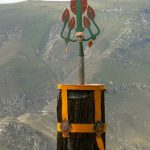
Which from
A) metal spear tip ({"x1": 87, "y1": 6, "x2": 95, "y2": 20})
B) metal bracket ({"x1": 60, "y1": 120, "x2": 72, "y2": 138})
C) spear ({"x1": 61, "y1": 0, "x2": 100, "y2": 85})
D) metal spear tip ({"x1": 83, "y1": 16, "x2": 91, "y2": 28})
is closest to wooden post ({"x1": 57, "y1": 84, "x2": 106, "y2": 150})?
metal bracket ({"x1": 60, "y1": 120, "x2": 72, "y2": 138})

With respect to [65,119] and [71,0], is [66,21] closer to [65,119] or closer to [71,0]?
[71,0]

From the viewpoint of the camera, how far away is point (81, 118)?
8.23 meters

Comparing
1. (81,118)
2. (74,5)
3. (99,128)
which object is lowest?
(99,128)

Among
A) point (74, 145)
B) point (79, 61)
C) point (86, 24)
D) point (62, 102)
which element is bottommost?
point (74, 145)

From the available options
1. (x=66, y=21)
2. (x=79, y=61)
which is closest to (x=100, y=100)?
(x=79, y=61)

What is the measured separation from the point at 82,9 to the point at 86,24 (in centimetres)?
26

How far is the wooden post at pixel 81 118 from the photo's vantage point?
815 cm

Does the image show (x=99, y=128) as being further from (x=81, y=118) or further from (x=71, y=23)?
(x=71, y=23)

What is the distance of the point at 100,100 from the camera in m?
8.45

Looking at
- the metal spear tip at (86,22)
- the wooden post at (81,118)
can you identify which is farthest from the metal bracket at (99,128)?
the metal spear tip at (86,22)

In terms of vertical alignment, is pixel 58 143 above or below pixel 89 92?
below

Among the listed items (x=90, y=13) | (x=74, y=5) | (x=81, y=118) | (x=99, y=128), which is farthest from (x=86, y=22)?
(x=99, y=128)

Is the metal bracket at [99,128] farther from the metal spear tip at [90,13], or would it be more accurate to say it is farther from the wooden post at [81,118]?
the metal spear tip at [90,13]

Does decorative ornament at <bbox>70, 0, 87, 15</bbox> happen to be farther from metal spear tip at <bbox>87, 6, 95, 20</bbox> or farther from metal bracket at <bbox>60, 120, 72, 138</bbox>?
metal bracket at <bbox>60, 120, 72, 138</bbox>
